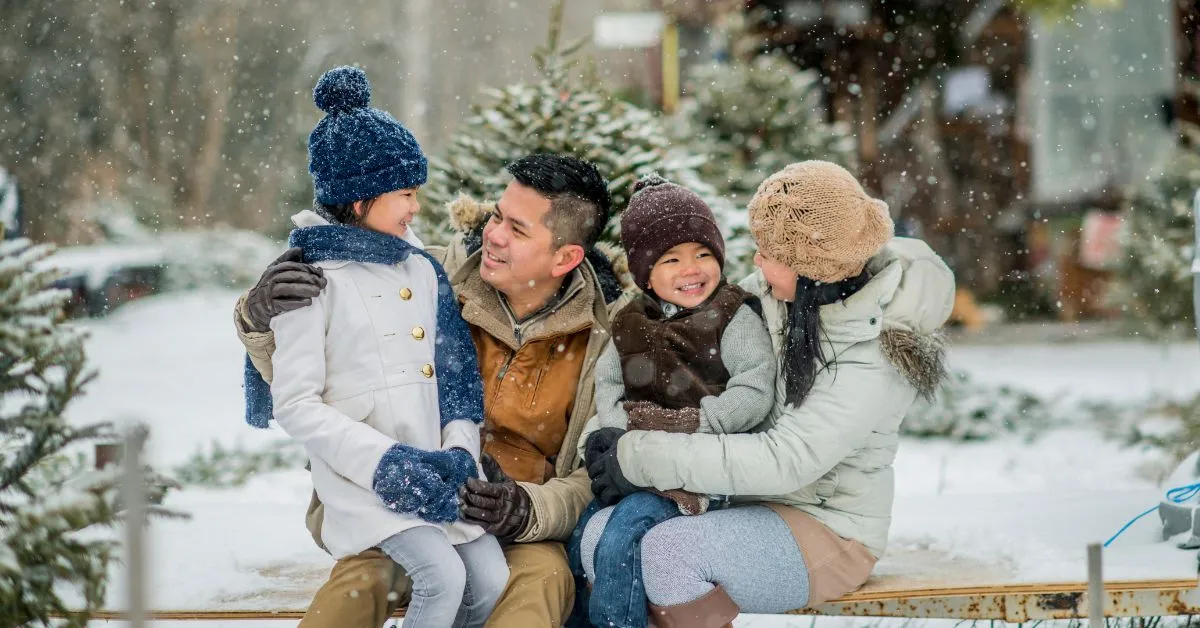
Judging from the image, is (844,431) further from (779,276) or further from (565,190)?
(565,190)

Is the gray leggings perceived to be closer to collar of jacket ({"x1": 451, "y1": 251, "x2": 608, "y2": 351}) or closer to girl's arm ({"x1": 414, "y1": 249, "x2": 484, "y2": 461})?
girl's arm ({"x1": 414, "y1": 249, "x2": 484, "y2": 461})

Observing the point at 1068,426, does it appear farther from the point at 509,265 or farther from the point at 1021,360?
the point at 509,265

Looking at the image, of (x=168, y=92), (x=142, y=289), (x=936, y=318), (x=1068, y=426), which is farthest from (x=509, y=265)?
(x=168, y=92)

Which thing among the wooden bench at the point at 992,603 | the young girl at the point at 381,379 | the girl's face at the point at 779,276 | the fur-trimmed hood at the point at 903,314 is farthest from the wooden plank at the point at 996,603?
the girl's face at the point at 779,276

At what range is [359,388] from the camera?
305 cm

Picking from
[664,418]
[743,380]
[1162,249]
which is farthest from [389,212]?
[1162,249]

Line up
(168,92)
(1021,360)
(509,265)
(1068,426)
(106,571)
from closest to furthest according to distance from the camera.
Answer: (106,571)
(509,265)
(1068,426)
(1021,360)
(168,92)

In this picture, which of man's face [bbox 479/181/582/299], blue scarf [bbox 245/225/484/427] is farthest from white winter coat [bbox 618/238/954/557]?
man's face [bbox 479/181/582/299]

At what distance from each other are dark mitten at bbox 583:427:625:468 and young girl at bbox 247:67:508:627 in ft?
1.03

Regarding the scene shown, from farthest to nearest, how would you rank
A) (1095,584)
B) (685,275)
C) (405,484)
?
(685,275) < (405,484) < (1095,584)

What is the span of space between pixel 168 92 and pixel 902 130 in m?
12.3

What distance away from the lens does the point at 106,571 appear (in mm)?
2893

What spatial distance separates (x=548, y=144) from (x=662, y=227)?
167cm

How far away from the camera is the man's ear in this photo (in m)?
3.53
